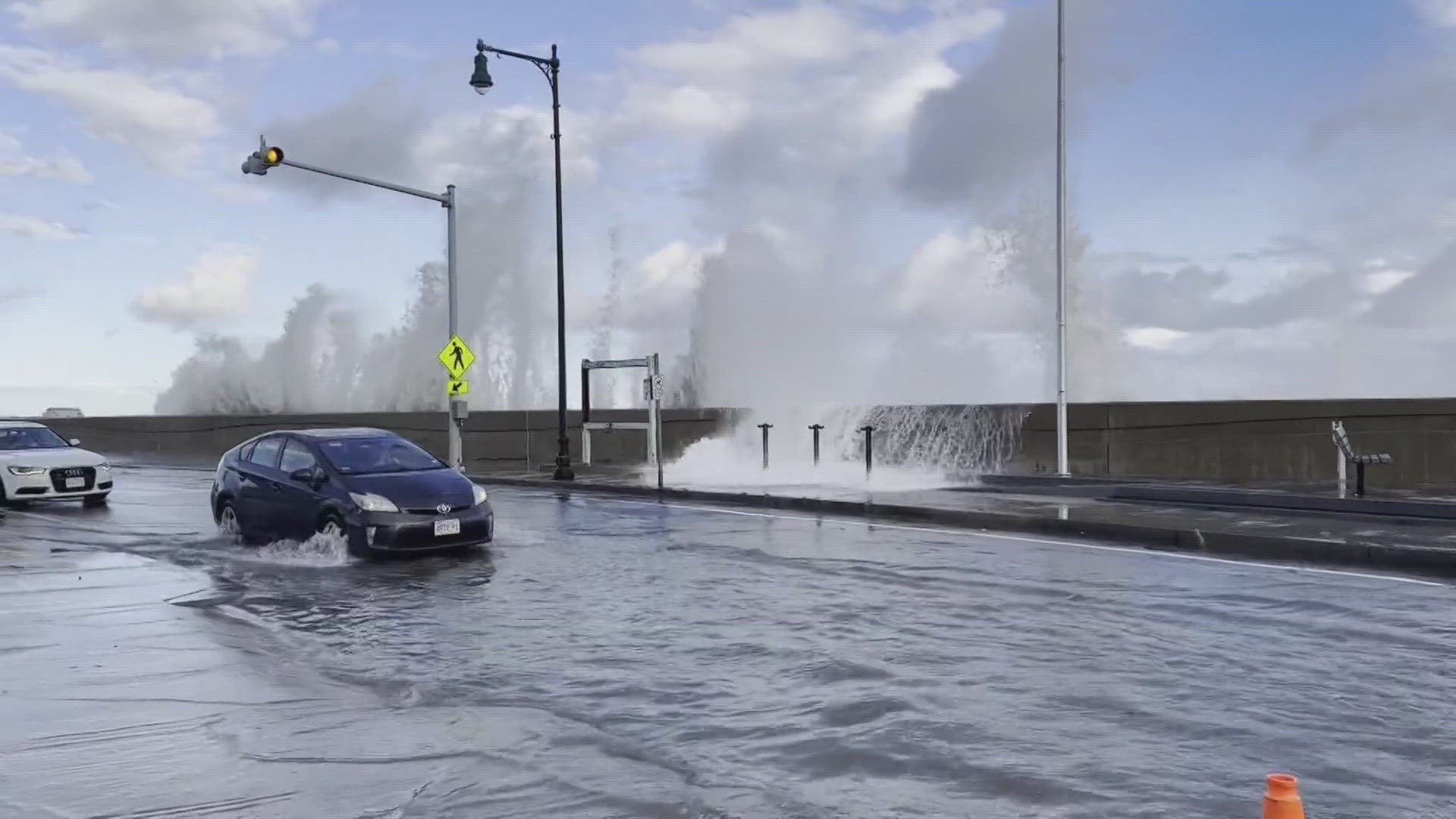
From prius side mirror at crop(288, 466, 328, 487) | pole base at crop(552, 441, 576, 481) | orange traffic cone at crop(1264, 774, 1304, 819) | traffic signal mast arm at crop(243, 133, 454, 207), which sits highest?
traffic signal mast arm at crop(243, 133, 454, 207)

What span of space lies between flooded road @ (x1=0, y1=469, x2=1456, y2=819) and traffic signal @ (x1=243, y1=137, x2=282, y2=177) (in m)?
15.5

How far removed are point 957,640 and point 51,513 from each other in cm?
1565

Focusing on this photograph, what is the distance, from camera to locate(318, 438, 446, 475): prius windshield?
13953mm

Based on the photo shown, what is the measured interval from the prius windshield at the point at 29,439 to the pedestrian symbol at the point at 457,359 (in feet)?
26.7

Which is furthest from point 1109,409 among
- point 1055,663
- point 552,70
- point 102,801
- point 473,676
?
point 102,801

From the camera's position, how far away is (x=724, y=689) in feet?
23.2

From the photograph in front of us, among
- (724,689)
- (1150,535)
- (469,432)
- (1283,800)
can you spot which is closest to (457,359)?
(469,432)

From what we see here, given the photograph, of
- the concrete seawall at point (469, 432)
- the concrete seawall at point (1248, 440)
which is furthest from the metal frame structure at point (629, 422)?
the concrete seawall at point (1248, 440)

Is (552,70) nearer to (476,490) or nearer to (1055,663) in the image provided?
(476,490)

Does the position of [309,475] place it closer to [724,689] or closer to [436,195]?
[724,689]

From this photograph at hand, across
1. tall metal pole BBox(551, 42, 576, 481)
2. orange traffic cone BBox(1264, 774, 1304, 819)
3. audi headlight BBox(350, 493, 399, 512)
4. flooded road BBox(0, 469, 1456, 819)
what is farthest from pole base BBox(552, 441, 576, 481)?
orange traffic cone BBox(1264, 774, 1304, 819)

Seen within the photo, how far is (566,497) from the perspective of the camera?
21.6 meters

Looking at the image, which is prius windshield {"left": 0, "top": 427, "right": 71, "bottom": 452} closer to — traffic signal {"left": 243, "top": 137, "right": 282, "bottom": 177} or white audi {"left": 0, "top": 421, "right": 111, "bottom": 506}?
white audi {"left": 0, "top": 421, "right": 111, "bottom": 506}

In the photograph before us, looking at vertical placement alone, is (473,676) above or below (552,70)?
below
